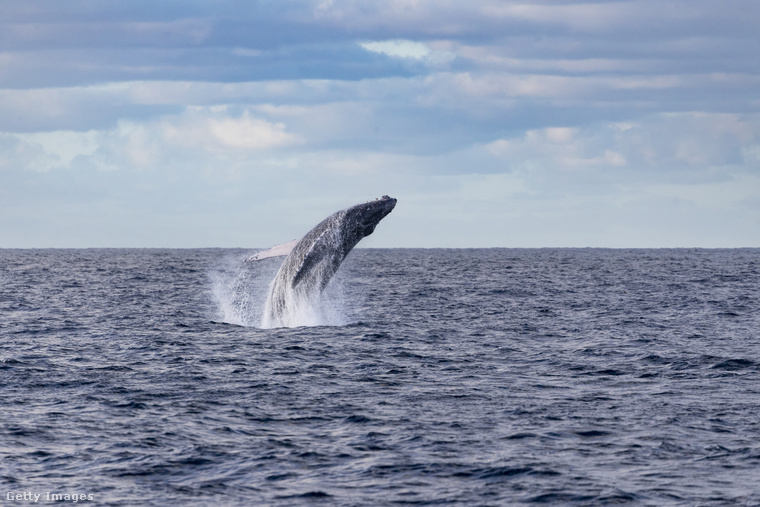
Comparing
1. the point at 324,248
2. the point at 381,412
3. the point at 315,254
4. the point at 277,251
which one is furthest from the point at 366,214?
the point at 381,412

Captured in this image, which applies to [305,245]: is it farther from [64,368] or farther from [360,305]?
[360,305]

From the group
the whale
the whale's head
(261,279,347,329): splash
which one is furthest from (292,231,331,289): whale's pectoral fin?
(261,279,347,329): splash

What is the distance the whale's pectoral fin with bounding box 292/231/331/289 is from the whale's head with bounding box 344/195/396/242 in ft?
2.40

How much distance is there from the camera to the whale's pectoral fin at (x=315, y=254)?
2648 cm

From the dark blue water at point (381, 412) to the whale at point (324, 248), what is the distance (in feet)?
5.38

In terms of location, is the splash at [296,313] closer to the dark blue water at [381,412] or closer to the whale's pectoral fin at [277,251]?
the dark blue water at [381,412]

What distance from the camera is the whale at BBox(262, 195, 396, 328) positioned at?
25.9m

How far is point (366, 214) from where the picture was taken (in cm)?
2589

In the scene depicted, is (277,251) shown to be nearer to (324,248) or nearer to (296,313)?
(324,248)

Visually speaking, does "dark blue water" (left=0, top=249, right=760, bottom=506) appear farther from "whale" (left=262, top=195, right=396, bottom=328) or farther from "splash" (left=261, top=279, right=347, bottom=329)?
"whale" (left=262, top=195, right=396, bottom=328)

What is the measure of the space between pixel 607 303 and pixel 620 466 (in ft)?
112

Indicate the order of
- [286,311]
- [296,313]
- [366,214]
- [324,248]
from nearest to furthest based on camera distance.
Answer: [366,214] → [324,248] → [286,311] → [296,313]

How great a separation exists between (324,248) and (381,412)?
867 centimetres

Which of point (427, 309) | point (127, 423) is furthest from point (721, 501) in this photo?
point (427, 309)
